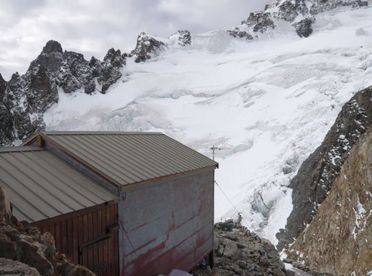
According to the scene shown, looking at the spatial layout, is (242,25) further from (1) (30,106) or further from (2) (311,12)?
(1) (30,106)

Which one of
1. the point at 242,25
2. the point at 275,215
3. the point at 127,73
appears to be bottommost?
the point at 275,215

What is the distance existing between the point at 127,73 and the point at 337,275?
5997cm

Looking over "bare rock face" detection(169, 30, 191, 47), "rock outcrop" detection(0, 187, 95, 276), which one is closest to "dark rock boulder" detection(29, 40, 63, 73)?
"bare rock face" detection(169, 30, 191, 47)

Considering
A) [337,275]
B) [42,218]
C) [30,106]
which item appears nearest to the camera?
[42,218]

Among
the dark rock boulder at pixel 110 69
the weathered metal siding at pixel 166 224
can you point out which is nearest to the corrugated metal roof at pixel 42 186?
the weathered metal siding at pixel 166 224

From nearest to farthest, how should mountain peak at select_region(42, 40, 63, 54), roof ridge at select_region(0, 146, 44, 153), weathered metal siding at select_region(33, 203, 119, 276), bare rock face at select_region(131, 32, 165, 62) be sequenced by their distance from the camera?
weathered metal siding at select_region(33, 203, 119, 276)
roof ridge at select_region(0, 146, 44, 153)
bare rock face at select_region(131, 32, 165, 62)
mountain peak at select_region(42, 40, 63, 54)

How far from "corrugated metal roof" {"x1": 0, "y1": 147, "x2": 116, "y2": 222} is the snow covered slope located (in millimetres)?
22886

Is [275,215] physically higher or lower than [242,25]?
lower

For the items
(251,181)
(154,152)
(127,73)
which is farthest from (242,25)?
(154,152)

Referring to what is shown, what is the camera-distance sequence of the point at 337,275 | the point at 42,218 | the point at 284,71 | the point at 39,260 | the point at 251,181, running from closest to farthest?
the point at 39,260 → the point at 42,218 → the point at 337,275 → the point at 251,181 → the point at 284,71

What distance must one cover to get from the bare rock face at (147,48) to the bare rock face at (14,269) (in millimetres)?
74020

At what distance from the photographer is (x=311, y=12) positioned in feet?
289

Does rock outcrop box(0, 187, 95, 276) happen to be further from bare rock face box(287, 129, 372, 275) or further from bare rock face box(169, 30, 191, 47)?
bare rock face box(169, 30, 191, 47)

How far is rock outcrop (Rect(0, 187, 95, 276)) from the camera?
171 inches
